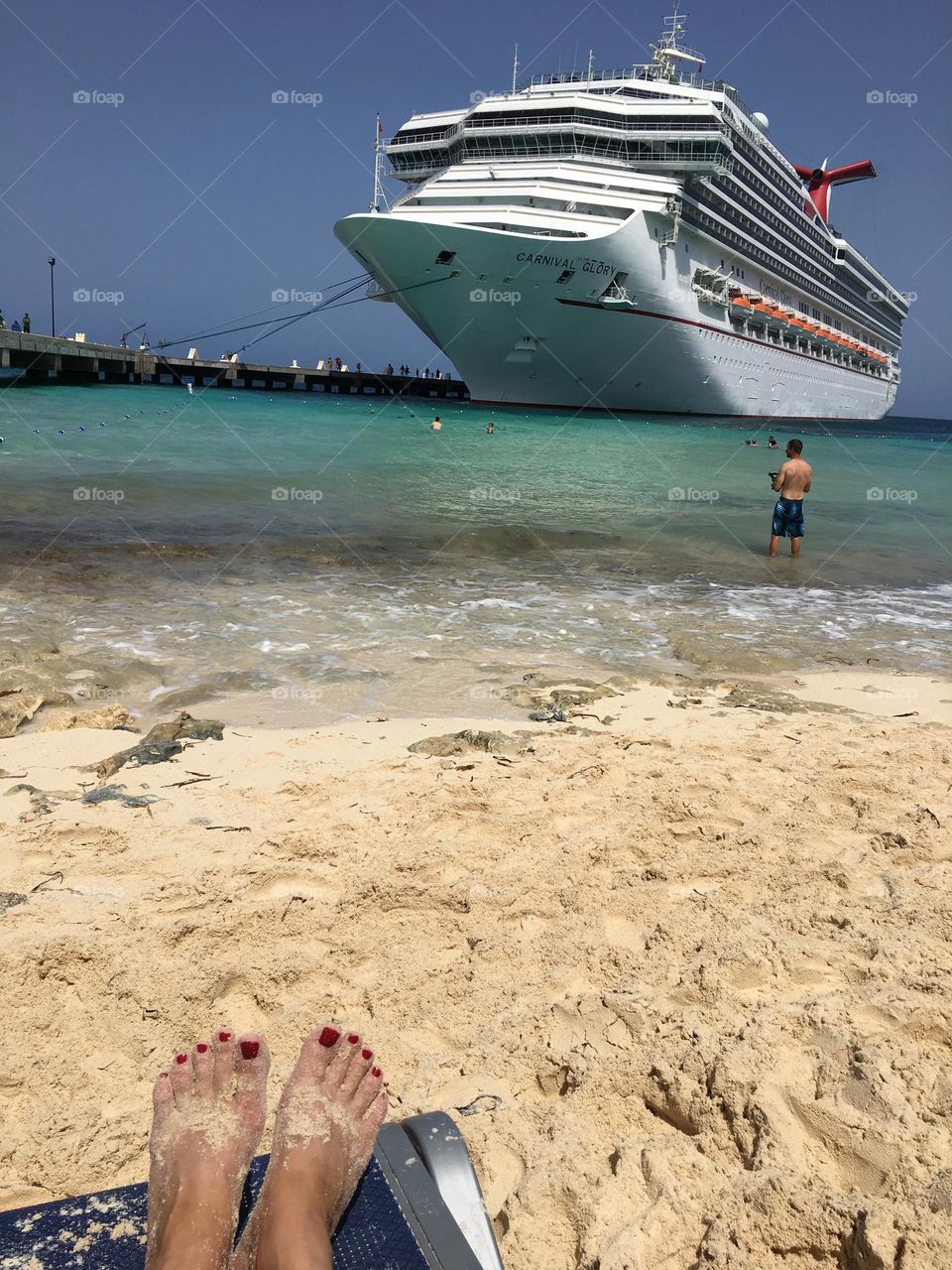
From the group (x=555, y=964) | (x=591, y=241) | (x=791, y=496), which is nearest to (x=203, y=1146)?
(x=555, y=964)

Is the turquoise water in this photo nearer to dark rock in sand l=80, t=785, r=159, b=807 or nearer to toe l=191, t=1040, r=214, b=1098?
dark rock in sand l=80, t=785, r=159, b=807

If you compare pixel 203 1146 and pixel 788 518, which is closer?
pixel 203 1146

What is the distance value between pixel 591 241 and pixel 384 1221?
29.2 meters

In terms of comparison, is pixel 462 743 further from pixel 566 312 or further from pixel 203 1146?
pixel 566 312

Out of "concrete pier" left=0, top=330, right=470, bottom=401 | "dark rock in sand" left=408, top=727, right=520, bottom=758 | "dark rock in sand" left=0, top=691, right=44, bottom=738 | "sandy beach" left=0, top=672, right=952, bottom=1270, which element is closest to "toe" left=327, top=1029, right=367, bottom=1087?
"sandy beach" left=0, top=672, right=952, bottom=1270

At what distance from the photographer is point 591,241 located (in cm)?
2675

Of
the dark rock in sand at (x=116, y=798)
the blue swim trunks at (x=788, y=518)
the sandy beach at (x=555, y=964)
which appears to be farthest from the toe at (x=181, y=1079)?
the blue swim trunks at (x=788, y=518)

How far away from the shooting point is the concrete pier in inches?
1486

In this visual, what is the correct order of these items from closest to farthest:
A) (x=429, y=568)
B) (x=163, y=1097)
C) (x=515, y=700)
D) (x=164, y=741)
→ (x=163, y=1097)
(x=164, y=741)
(x=515, y=700)
(x=429, y=568)

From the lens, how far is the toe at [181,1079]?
5.32 ft

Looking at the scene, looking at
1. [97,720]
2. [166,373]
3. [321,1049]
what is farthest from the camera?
[166,373]

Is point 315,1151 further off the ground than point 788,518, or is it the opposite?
point 788,518

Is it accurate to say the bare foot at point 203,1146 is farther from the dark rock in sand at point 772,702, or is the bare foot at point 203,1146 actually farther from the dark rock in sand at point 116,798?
the dark rock in sand at point 772,702

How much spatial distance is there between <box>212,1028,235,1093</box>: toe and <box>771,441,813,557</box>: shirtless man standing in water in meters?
8.42
